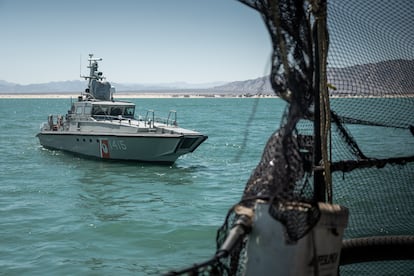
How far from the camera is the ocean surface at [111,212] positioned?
10375 mm

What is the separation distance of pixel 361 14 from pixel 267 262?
2596 millimetres

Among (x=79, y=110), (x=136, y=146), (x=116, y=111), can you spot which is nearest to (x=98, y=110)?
(x=116, y=111)

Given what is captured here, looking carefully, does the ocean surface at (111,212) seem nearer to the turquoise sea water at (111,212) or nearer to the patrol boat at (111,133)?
the turquoise sea water at (111,212)

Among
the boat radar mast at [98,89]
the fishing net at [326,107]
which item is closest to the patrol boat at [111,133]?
the boat radar mast at [98,89]

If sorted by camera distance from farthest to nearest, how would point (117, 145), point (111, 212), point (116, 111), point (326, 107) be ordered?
point (116, 111) → point (117, 145) → point (111, 212) → point (326, 107)

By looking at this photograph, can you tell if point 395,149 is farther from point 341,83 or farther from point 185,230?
point 341,83

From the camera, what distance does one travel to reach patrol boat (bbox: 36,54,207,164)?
72.1 feet

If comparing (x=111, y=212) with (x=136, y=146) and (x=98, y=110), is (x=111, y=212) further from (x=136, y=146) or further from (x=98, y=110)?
(x=98, y=110)

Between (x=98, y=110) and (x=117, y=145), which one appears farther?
(x=98, y=110)

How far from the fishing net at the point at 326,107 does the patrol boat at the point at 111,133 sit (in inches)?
603

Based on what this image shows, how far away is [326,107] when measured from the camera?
3.95 m

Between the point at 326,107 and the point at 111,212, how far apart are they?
11.6 metres

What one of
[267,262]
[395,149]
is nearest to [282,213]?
[267,262]

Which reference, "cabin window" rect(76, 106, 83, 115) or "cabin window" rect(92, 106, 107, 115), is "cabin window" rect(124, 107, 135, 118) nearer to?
"cabin window" rect(92, 106, 107, 115)
